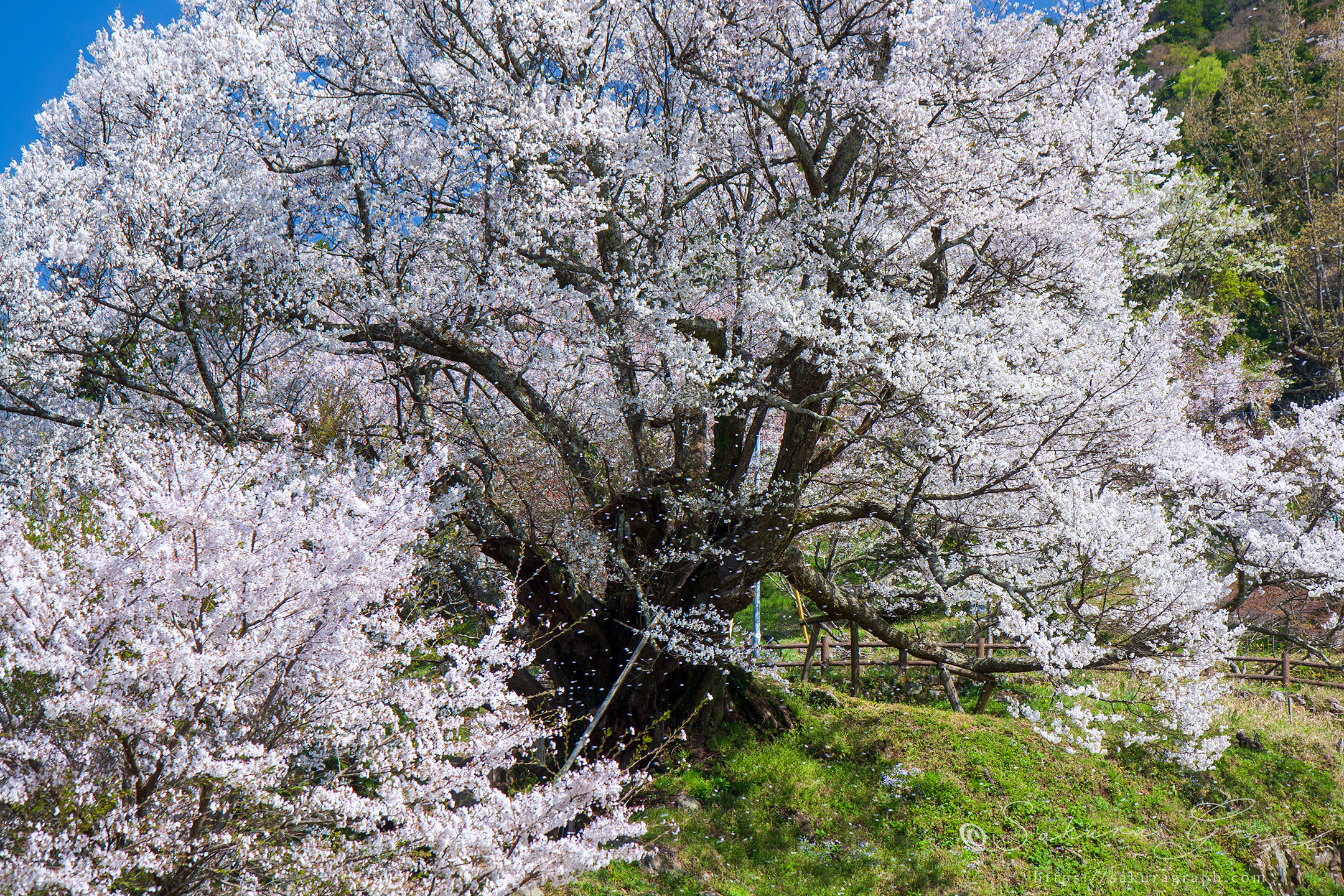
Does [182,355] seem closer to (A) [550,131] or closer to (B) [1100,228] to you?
(A) [550,131]

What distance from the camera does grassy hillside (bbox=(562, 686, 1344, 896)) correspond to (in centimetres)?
724

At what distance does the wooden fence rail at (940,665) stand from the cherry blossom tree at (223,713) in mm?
5837

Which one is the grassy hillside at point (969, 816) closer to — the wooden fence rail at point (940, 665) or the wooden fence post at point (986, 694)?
the wooden fence post at point (986, 694)

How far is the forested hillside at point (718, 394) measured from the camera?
6.63 meters

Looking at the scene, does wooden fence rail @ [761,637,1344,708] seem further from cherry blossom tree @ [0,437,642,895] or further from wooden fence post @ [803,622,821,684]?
cherry blossom tree @ [0,437,642,895]

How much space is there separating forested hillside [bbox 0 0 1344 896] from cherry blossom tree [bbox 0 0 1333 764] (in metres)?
0.05

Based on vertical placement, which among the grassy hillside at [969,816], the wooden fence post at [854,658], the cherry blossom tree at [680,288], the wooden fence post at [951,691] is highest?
the cherry blossom tree at [680,288]

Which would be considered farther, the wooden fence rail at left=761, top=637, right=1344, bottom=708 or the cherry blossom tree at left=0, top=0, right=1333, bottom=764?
the wooden fence rail at left=761, top=637, right=1344, bottom=708

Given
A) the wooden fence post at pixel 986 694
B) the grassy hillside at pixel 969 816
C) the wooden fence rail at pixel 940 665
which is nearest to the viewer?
the grassy hillside at pixel 969 816

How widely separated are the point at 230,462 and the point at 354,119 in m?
4.03

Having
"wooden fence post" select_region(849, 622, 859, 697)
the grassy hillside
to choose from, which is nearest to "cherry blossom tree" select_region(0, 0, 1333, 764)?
the grassy hillside

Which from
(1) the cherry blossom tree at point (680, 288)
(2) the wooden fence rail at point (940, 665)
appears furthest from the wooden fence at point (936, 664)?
(1) the cherry blossom tree at point (680, 288)

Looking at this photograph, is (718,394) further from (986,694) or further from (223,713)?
(986,694)

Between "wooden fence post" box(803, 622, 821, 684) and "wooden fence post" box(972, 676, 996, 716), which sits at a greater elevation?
"wooden fence post" box(803, 622, 821, 684)
